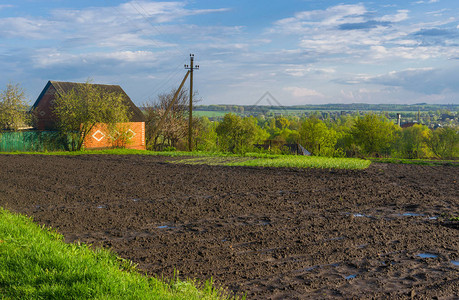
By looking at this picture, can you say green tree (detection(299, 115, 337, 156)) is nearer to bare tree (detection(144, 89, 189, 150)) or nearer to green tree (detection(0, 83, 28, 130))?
bare tree (detection(144, 89, 189, 150))

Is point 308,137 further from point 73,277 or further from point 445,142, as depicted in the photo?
point 73,277

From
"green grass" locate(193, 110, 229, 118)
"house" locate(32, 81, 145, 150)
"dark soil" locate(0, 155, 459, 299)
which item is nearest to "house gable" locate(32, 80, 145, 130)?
"house" locate(32, 81, 145, 150)

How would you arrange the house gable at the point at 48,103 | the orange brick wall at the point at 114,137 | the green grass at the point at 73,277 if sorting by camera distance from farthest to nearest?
the house gable at the point at 48,103 → the orange brick wall at the point at 114,137 → the green grass at the point at 73,277

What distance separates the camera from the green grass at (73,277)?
15.3 ft

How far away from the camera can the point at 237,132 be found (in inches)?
1555

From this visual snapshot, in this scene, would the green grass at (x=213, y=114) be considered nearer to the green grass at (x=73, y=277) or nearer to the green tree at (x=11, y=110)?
the green tree at (x=11, y=110)

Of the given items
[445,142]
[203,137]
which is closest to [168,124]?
[203,137]

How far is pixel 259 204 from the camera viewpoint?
1155 cm

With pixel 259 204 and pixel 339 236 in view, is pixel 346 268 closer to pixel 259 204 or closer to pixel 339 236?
pixel 339 236

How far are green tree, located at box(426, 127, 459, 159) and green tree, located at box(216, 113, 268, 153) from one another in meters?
30.4

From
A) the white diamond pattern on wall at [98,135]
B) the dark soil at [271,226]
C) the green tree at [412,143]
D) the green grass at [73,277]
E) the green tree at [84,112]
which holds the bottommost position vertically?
the green tree at [412,143]

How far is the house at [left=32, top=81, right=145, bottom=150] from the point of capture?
36.0 meters

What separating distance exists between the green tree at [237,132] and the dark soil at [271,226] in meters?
21.8

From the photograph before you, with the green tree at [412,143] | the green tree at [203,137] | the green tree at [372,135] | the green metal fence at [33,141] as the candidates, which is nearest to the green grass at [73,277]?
the green metal fence at [33,141]
